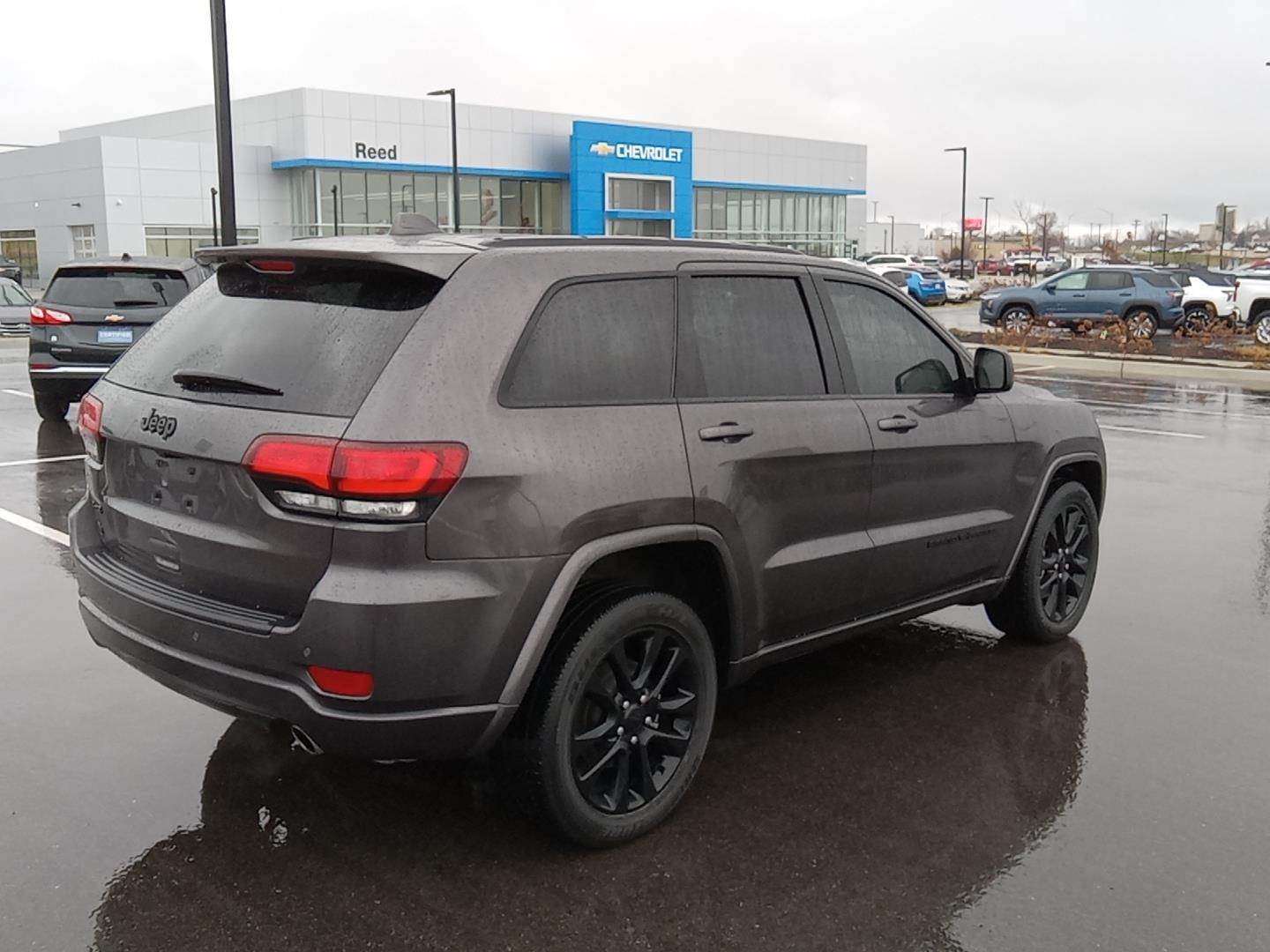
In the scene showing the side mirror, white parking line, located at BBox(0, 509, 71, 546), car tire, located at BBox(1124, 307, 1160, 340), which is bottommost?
white parking line, located at BBox(0, 509, 71, 546)

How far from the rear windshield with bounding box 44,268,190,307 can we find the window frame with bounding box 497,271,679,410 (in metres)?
9.83

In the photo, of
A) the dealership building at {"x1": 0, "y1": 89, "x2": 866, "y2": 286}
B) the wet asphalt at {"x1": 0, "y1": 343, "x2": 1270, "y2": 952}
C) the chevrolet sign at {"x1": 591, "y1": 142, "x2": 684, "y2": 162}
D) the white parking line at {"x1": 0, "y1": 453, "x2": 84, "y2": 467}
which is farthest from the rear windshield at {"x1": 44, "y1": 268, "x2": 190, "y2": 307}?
the chevrolet sign at {"x1": 591, "y1": 142, "x2": 684, "y2": 162}

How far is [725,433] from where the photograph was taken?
413 cm

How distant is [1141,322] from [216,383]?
2675 centimetres

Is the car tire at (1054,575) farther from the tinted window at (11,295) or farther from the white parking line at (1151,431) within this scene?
the tinted window at (11,295)

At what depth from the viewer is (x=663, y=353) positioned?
4.12 metres

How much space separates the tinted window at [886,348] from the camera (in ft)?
15.9

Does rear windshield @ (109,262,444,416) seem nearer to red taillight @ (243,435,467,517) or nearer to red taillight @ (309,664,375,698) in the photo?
red taillight @ (243,435,467,517)

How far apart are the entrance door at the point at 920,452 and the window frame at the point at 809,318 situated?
0.06 metres

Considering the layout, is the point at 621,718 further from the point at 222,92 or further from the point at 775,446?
the point at 222,92

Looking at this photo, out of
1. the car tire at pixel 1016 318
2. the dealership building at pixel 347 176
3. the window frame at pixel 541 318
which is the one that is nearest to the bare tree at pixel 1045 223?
the dealership building at pixel 347 176

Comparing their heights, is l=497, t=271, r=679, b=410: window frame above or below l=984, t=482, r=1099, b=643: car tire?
above

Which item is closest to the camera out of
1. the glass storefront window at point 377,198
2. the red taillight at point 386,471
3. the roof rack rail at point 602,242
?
the red taillight at point 386,471

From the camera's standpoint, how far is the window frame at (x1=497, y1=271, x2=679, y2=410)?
363 cm
